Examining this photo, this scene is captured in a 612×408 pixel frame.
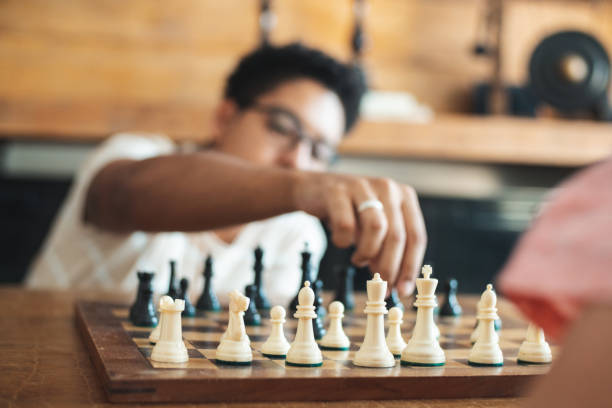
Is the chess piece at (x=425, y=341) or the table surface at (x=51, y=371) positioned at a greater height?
the chess piece at (x=425, y=341)

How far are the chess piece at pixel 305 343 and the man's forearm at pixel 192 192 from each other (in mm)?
348

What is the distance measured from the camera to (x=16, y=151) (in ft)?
11.6

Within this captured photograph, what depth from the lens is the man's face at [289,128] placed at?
2189 millimetres

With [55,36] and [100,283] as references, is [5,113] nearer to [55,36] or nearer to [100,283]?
[55,36]

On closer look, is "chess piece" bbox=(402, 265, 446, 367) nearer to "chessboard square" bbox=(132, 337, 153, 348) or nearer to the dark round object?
"chessboard square" bbox=(132, 337, 153, 348)

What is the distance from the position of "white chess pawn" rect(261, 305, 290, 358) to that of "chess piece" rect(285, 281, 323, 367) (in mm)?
26

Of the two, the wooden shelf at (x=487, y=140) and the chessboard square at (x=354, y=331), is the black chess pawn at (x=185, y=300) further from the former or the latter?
the wooden shelf at (x=487, y=140)

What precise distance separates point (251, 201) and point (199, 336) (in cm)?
36


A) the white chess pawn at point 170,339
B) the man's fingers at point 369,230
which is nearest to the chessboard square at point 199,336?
the white chess pawn at point 170,339

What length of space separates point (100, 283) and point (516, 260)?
6.39 ft

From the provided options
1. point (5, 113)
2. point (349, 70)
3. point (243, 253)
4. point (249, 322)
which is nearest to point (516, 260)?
point (249, 322)

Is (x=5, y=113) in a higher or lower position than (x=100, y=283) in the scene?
higher

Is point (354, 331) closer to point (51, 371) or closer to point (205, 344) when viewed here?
point (205, 344)

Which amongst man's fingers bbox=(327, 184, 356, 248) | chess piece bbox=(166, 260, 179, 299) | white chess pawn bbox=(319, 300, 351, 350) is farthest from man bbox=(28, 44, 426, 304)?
white chess pawn bbox=(319, 300, 351, 350)
